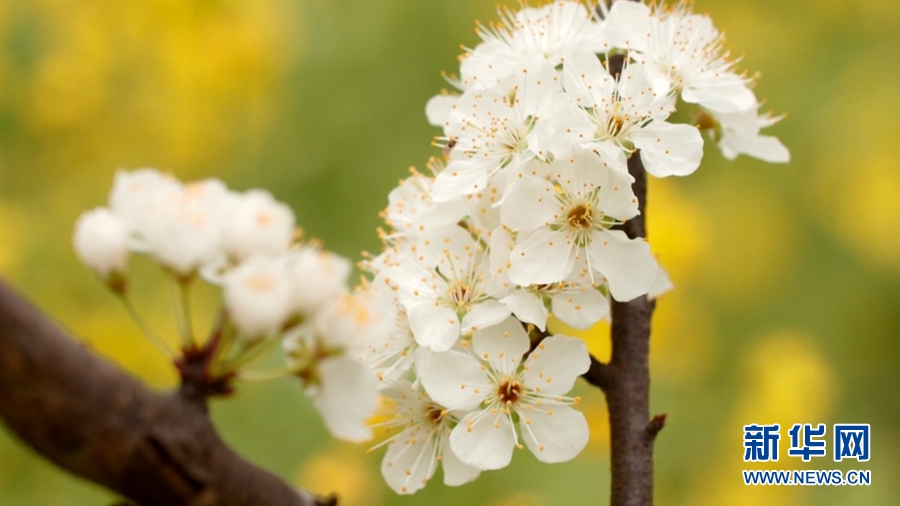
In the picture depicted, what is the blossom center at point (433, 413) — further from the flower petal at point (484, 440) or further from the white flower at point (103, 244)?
the white flower at point (103, 244)

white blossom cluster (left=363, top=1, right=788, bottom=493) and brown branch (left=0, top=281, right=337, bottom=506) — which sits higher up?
white blossom cluster (left=363, top=1, right=788, bottom=493)

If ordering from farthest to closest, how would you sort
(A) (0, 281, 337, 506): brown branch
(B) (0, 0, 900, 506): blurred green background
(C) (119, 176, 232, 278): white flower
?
(B) (0, 0, 900, 506): blurred green background
(C) (119, 176, 232, 278): white flower
(A) (0, 281, 337, 506): brown branch

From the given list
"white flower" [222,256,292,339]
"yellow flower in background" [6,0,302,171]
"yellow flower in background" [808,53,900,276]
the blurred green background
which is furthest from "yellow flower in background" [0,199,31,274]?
"yellow flower in background" [808,53,900,276]

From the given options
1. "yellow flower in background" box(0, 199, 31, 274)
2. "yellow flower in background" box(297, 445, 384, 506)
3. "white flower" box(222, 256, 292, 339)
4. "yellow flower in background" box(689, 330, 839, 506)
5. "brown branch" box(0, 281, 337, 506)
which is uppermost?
"yellow flower in background" box(0, 199, 31, 274)

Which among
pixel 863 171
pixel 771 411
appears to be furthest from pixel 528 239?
pixel 863 171

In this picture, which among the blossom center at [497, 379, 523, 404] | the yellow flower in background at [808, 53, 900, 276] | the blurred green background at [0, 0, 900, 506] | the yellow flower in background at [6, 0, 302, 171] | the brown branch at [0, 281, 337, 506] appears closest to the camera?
the brown branch at [0, 281, 337, 506]

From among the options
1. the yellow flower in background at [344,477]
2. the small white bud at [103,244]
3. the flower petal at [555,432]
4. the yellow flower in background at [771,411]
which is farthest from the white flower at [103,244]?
the yellow flower in background at [771,411]

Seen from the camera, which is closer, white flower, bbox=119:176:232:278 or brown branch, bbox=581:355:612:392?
brown branch, bbox=581:355:612:392

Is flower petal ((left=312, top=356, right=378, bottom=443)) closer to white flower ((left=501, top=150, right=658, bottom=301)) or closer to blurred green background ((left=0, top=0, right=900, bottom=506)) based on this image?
white flower ((left=501, top=150, right=658, bottom=301))
